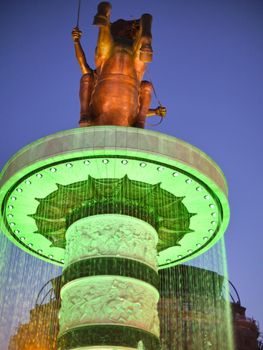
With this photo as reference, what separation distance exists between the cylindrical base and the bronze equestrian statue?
2.82m

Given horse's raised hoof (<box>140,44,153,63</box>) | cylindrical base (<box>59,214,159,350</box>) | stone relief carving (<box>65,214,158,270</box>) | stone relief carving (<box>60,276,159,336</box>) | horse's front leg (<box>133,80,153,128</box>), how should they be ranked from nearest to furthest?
cylindrical base (<box>59,214,159,350</box>)
stone relief carving (<box>60,276,159,336</box>)
stone relief carving (<box>65,214,158,270</box>)
horse's raised hoof (<box>140,44,153,63</box>)
horse's front leg (<box>133,80,153,128</box>)

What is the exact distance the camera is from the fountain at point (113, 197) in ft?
37.1

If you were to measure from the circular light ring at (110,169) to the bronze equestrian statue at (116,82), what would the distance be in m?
1.89

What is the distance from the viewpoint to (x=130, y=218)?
12492 millimetres

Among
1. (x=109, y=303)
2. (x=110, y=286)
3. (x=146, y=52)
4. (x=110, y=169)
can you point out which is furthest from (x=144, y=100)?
(x=109, y=303)

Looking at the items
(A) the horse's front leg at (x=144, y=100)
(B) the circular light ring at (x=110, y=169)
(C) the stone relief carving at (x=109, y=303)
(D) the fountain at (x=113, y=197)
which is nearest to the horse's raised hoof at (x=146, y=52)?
(D) the fountain at (x=113, y=197)

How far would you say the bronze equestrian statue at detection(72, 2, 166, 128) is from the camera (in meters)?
13.4

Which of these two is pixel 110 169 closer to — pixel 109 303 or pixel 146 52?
pixel 146 52

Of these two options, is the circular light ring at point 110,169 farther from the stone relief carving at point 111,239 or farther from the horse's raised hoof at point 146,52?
the horse's raised hoof at point 146,52

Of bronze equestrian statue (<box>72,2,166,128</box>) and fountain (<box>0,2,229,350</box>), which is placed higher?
bronze equestrian statue (<box>72,2,166,128</box>)

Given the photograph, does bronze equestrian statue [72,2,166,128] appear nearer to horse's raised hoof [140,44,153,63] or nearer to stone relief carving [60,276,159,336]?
horse's raised hoof [140,44,153,63]

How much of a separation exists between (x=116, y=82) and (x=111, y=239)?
426cm

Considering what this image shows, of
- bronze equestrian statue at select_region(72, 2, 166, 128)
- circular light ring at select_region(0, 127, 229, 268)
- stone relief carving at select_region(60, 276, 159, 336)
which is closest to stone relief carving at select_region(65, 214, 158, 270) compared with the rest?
stone relief carving at select_region(60, 276, 159, 336)

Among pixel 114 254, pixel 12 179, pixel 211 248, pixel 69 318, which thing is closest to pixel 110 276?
pixel 114 254
